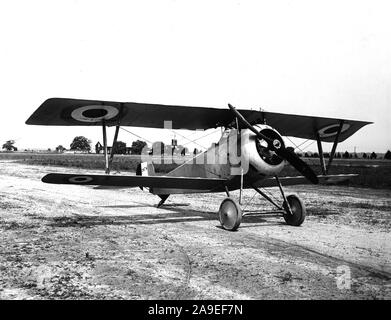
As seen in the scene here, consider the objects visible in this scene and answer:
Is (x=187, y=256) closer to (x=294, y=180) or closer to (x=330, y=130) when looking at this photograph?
(x=294, y=180)

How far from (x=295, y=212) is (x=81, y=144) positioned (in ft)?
606

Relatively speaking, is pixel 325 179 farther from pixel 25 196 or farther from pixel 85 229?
pixel 25 196

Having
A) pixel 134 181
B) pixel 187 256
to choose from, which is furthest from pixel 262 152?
pixel 187 256

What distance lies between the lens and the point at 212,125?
10.6 meters

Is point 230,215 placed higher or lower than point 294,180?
lower

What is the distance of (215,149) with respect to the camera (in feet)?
32.1

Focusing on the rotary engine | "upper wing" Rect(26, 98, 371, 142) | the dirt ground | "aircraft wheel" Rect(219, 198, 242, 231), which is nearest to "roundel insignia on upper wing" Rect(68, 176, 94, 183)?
the dirt ground

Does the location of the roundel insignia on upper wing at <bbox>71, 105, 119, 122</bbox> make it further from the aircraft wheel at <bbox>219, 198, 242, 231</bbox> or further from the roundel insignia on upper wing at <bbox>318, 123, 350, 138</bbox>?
the roundel insignia on upper wing at <bbox>318, 123, 350, 138</bbox>

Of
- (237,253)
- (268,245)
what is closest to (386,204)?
(268,245)

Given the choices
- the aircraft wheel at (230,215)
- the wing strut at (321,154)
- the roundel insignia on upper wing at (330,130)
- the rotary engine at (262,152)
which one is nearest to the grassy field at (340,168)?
the roundel insignia on upper wing at (330,130)

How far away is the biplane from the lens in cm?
838

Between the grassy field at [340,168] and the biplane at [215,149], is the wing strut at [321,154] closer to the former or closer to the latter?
the biplane at [215,149]

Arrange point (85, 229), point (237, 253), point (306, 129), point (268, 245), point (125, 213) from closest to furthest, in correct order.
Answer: point (237, 253)
point (268, 245)
point (85, 229)
point (125, 213)
point (306, 129)
